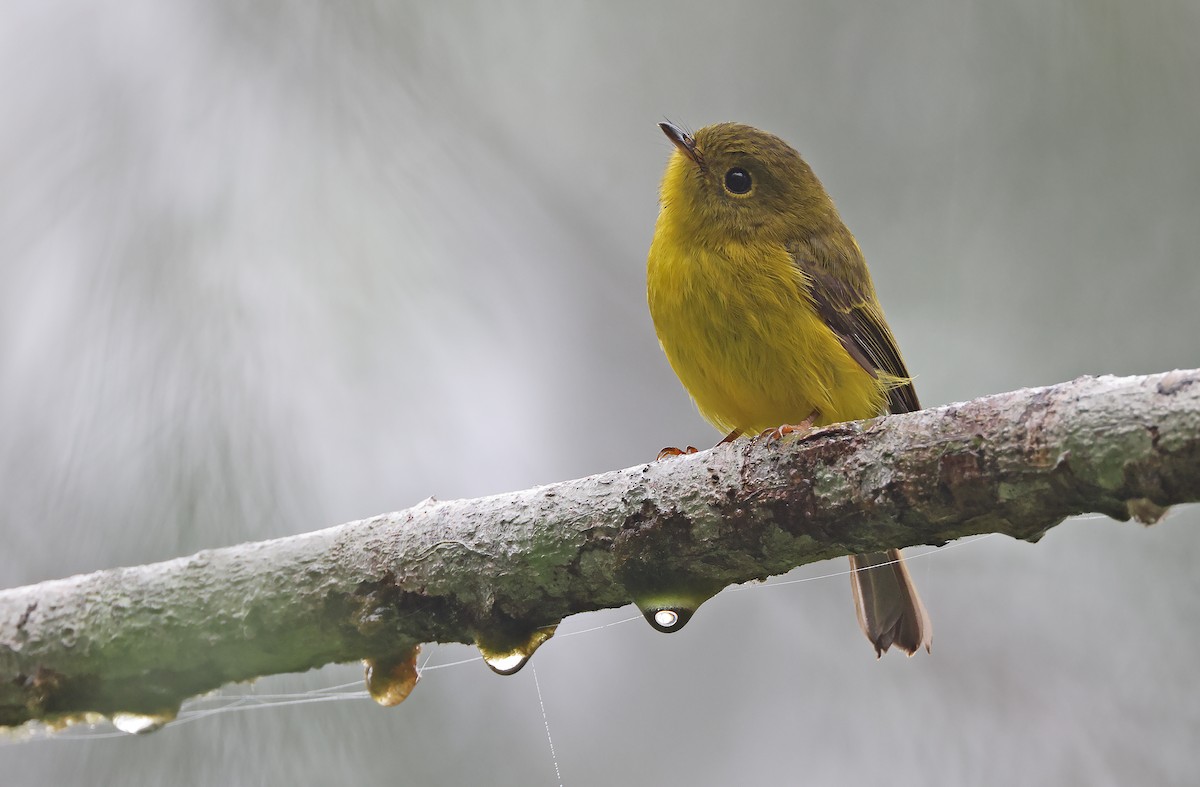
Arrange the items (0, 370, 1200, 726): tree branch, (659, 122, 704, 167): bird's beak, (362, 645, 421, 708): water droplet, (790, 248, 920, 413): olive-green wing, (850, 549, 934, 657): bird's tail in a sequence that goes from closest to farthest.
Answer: (0, 370, 1200, 726): tree branch < (362, 645, 421, 708): water droplet < (850, 549, 934, 657): bird's tail < (790, 248, 920, 413): olive-green wing < (659, 122, 704, 167): bird's beak

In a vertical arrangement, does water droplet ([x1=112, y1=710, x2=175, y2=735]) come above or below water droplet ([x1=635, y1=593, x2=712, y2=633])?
above

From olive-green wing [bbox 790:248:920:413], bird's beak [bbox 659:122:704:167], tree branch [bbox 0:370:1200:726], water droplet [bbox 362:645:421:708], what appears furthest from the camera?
bird's beak [bbox 659:122:704:167]

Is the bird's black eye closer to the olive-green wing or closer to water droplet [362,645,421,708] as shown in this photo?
the olive-green wing

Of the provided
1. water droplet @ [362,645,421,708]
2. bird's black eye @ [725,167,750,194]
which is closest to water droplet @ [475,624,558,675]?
water droplet @ [362,645,421,708]

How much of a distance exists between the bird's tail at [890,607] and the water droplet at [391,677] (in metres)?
1.01

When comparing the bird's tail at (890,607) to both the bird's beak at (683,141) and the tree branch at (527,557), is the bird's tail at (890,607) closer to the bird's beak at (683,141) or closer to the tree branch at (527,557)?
the tree branch at (527,557)

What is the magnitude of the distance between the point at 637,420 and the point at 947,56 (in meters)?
1.32

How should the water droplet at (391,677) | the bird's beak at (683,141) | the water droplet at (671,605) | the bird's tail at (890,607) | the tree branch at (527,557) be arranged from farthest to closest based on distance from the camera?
the bird's beak at (683,141) → the bird's tail at (890,607) → the water droplet at (391,677) → the water droplet at (671,605) → the tree branch at (527,557)

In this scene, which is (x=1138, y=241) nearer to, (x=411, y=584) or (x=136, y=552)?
(x=411, y=584)

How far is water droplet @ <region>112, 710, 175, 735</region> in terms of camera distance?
175 cm

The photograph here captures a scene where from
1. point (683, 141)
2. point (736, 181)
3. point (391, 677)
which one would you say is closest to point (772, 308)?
point (736, 181)

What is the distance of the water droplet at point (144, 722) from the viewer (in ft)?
5.75

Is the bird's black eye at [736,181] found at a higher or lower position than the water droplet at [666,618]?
higher

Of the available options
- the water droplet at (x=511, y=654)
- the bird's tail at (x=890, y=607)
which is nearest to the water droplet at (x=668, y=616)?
the water droplet at (x=511, y=654)
